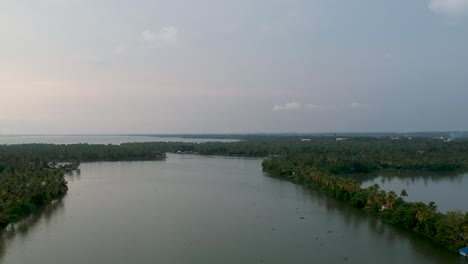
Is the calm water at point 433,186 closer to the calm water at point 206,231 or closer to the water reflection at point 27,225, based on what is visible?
the calm water at point 206,231

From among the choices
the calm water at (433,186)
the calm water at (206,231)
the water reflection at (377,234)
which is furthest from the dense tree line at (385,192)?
the calm water at (433,186)

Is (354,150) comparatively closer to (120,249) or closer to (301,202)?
(301,202)

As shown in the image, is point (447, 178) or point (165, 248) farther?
point (447, 178)

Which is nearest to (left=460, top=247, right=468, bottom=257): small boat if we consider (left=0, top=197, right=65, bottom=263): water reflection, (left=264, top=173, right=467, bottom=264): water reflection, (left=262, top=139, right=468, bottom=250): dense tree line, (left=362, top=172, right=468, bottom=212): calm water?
(left=264, top=173, right=467, bottom=264): water reflection

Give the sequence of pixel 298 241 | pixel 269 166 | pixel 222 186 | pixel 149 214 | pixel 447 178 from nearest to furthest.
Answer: pixel 298 241 → pixel 149 214 → pixel 222 186 → pixel 447 178 → pixel 269 166

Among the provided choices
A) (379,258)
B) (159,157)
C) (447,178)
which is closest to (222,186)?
(379,258)

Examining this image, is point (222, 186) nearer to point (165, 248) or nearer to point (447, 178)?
point (165, 248)

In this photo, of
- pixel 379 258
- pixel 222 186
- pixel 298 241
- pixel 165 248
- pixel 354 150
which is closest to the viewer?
pixel 379 258
